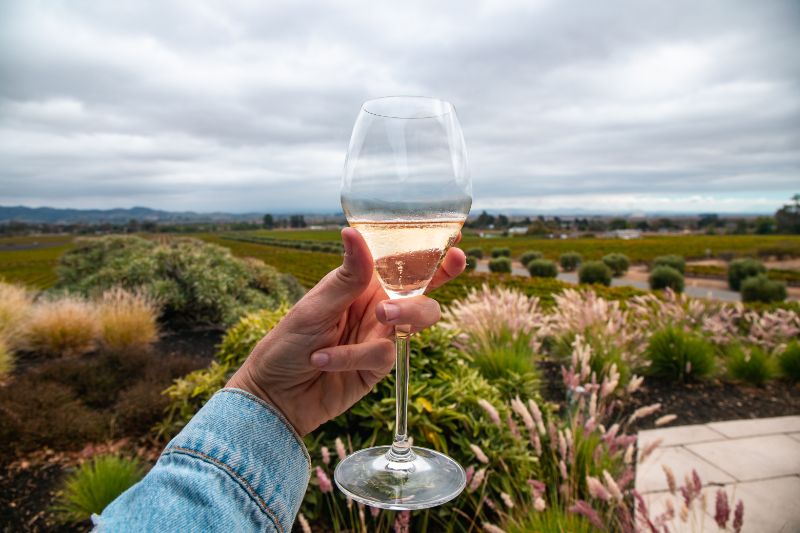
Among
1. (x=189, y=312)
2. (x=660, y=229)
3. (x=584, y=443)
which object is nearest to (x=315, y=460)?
(x=584, y=443)

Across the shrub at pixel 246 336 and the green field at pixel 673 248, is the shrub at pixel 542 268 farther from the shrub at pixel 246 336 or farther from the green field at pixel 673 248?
the shrub at pixel 246 336

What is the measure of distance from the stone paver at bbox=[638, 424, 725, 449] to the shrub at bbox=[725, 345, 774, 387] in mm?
2322

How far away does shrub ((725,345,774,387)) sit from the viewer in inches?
309

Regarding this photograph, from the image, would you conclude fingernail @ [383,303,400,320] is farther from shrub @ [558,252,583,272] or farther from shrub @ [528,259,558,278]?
shrub @ [558,252,583,272]

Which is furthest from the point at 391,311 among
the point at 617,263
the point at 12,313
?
the point at 617,263

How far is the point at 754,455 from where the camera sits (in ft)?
17.8

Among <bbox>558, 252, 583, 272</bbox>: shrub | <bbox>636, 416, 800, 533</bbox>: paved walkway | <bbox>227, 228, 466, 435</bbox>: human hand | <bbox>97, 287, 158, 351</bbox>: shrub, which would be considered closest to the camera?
<bbox>227, 228, 466, 435</bbox>: human hand

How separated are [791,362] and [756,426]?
2635 millimetres

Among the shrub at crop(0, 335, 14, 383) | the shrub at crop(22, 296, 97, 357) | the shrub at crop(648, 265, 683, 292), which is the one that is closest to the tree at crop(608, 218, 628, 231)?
the shrub at crop(648, 265, 683, 292)

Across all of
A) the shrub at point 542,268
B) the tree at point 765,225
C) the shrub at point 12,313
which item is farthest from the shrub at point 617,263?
the shrub at point 12,313

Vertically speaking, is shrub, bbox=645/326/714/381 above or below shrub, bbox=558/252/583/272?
above

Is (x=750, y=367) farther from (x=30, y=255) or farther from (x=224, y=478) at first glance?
(x=30, y=255)

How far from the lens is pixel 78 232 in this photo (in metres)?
19.0

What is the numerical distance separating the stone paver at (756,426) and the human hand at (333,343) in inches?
230
